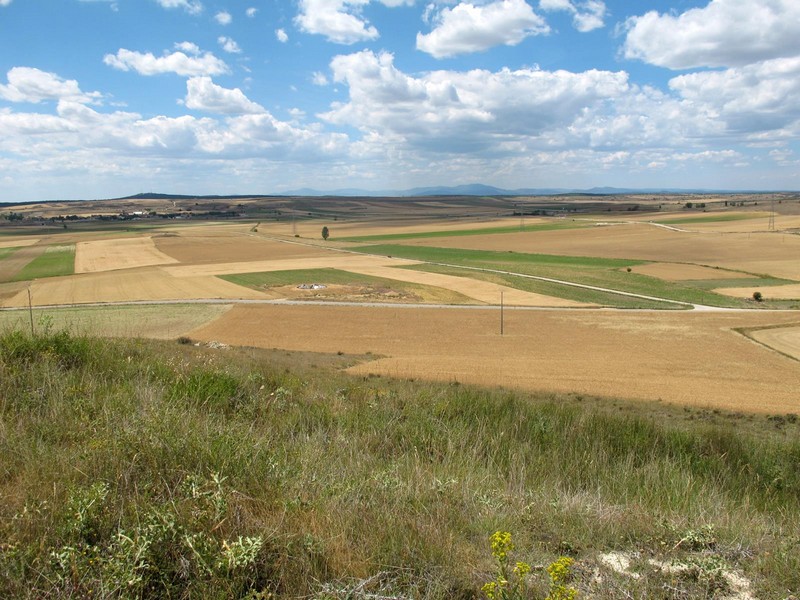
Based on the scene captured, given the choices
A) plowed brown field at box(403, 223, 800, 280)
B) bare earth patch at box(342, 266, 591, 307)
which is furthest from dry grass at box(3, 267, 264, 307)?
plowed brown field at box(403, 223, 800, 280)

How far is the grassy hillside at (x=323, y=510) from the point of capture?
11.0ft

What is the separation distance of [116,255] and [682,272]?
9424 centimetres

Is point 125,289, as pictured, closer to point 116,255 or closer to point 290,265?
point 290,265

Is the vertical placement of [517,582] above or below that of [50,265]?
above

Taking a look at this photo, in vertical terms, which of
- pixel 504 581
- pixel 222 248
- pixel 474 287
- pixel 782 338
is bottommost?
pixel 782 338

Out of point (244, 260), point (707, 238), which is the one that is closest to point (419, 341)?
point (244, 260)

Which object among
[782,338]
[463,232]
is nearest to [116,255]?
[463,232]

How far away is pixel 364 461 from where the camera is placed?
5645 millimetres

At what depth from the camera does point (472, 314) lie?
162 ft

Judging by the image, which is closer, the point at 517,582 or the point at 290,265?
the point at 517,582

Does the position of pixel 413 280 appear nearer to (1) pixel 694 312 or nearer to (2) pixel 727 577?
(1) pixel 694 312

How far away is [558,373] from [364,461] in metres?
24.2

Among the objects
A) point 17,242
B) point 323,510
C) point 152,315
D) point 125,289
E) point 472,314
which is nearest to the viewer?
point 323,510

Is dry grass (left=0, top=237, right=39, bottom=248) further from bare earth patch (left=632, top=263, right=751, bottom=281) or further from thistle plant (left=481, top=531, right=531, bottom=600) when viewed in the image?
thistle plant (left=481, top=531, right=531, bottom=600)
